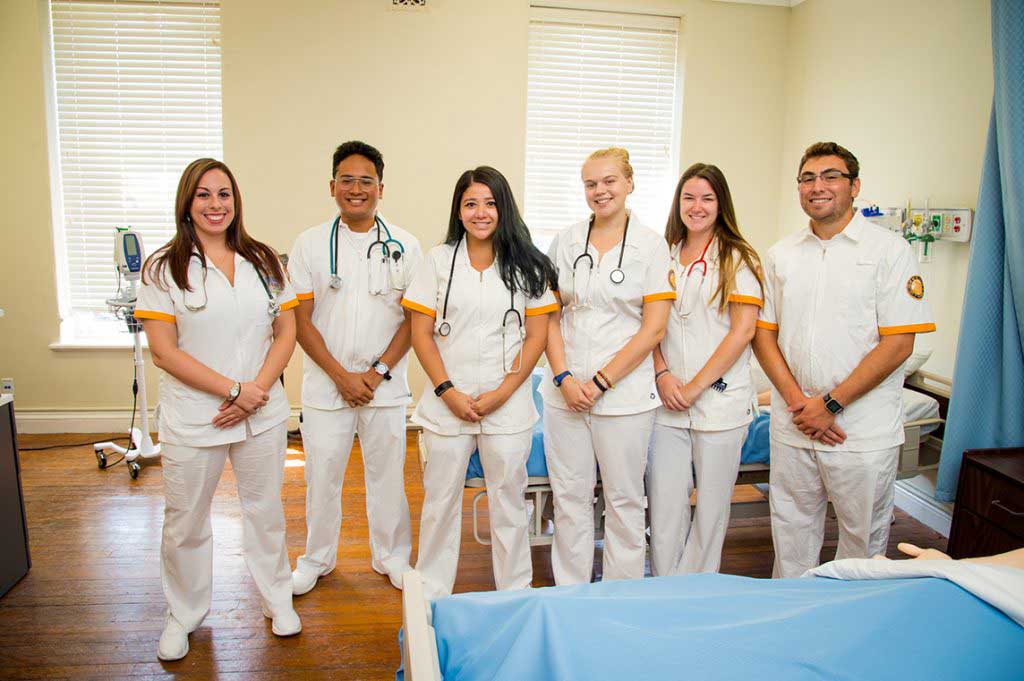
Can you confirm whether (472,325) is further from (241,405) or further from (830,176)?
(830,176)

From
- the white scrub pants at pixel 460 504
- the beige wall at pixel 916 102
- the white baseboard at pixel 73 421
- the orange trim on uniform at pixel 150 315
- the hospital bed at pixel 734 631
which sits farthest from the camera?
the white baseboard at pixel 73 421

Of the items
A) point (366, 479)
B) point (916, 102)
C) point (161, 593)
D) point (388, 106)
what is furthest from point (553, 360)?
point (388, 106)

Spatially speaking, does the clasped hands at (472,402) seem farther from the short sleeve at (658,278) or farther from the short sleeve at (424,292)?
the short sleeve at (658,278)

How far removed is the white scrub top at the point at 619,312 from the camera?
7.97 ft

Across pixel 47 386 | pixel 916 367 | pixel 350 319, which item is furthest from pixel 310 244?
pixel 47 386

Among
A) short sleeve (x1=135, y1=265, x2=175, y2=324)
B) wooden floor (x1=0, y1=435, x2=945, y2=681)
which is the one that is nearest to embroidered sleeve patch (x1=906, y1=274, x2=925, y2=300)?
wooden floor (x1=0, y1=435, x2=945, y2=681)

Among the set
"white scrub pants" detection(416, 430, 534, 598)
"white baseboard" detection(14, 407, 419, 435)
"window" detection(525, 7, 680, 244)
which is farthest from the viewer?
"window" detection(525, 7, 680, 244)

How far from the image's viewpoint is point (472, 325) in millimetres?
2432

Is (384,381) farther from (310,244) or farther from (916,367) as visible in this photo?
(916,367)

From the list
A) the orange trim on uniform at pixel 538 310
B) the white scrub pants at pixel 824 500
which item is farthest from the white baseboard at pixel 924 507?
the orange trim on uniform at pixel 538 310

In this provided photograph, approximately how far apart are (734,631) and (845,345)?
1.26m

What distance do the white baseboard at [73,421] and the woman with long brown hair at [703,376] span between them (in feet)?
11.5

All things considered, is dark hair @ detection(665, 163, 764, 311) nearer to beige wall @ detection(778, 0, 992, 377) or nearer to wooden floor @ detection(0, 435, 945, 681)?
wooden floor @ detection(0, 435, 945, 681)

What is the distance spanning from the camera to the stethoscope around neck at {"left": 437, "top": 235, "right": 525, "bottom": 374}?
2.43 meters
